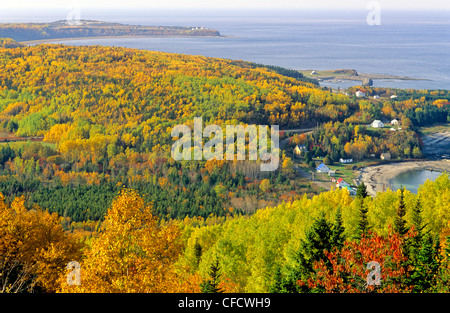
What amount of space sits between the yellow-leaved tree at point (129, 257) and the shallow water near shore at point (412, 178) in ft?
158

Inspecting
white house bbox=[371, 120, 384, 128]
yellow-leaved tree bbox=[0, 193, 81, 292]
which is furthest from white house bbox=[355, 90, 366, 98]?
yellow-leaved tree bbox=[0, 193, 81, 292]

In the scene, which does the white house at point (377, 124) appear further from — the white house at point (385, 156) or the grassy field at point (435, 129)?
the white house at point (385, 156)

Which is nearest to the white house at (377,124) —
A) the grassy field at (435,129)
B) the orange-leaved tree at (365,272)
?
the grassy field at (435,129)

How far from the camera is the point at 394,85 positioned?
13650 cm

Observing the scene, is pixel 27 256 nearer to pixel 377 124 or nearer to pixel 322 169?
pixel 322 169

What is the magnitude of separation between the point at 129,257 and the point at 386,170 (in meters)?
59.1

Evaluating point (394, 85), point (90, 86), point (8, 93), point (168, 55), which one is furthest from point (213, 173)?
point (394, 85)

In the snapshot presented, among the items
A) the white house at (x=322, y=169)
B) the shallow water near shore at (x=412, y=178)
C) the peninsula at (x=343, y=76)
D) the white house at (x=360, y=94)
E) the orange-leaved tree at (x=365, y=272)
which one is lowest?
the shallow water near shore at (x=412, y=178)

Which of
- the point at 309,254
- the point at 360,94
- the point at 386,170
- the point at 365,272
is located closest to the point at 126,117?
the point at 386,170

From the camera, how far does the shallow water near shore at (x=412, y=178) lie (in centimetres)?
6075

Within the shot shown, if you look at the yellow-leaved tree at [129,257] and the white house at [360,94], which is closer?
the yellow-leaved tree at [129,257]

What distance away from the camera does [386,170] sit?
68438mm
